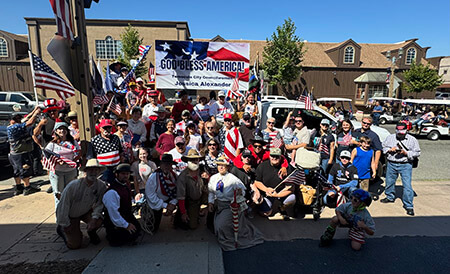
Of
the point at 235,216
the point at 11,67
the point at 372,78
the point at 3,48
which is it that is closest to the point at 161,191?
the point at 235,216

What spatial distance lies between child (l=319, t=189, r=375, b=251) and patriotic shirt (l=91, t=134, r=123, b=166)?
12.2ft

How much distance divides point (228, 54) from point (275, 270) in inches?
223

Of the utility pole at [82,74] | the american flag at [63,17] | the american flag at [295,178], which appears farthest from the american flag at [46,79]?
the american flag at [295,178]

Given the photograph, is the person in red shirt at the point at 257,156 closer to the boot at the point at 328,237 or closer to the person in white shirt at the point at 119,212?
the boot at the point at 328,237

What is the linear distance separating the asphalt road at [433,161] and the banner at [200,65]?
6.08 metres

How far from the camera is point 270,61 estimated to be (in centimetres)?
2664

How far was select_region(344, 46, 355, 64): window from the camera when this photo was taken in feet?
99.5

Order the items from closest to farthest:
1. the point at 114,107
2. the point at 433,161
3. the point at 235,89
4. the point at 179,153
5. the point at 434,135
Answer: the point at 179,153 → the point at 114,107 → the point at 235,89 → the point at 433,161 → the point at 434,135

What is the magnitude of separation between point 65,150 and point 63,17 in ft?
7.31

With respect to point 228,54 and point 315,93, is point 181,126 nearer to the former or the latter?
point 228,54

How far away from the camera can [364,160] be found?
543cm

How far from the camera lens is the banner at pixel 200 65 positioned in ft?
23.4

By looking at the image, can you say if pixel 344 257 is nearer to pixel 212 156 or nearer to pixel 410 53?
pixel 212 156

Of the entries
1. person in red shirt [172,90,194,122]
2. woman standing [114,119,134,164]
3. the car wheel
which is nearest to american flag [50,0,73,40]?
woman standing [114,119,134,164]
